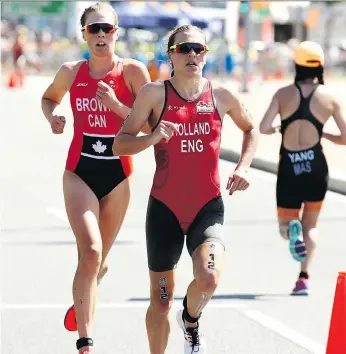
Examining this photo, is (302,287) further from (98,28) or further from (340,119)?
(98,28)

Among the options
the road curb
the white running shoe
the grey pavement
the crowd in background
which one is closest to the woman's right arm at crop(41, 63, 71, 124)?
the grey pavement

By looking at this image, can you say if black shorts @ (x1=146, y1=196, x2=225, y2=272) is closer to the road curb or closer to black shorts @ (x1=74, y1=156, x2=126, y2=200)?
black shorts @ (x1=74, y1=156, x2=126, y2=200)

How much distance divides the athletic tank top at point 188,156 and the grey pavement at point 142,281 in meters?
1.44

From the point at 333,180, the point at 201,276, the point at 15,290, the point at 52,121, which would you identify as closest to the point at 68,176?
the point at 52,121

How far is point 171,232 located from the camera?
7406mm

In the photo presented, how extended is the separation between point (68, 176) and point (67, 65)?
69 centimetres

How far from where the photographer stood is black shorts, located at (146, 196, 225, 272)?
7355mm

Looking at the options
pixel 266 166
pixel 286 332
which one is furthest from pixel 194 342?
pixel 266 166

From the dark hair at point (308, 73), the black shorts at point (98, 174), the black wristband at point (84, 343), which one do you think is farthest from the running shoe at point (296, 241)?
the black wristband at point (84, 343)

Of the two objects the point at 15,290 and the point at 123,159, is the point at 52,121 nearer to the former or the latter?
the point at 123,159

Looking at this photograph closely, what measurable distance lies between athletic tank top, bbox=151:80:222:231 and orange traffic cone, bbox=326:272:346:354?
0.81 m

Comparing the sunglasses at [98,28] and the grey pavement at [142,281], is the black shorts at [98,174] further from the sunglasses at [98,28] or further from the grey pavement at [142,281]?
the grey pavement at [142,281]

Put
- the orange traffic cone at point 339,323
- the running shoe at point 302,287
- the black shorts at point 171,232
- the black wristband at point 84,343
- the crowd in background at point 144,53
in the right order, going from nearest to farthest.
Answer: the orange traffic cone at point 339,323
the black shorts at point 171,232
the black wristband at point 84,343
the running shoe at point 302,287
the crowd in background at point 144,53

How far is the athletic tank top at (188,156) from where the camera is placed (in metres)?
7.29
